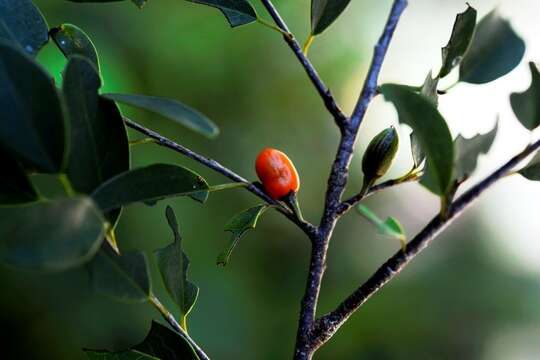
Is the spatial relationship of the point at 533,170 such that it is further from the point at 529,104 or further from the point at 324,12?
the point at 324,12

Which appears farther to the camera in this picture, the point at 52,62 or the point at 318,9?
the point at 52,62

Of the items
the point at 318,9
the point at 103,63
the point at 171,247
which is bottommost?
the point at 103,63

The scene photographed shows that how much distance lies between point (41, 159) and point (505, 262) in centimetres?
175

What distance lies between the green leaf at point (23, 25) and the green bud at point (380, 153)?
0.23 m

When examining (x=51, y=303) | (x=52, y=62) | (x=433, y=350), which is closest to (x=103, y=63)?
(x=52, y=62)

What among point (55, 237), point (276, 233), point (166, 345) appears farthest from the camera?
point (276, 233)

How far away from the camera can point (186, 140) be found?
166 centimetres

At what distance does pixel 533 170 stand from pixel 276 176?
0.56 ft

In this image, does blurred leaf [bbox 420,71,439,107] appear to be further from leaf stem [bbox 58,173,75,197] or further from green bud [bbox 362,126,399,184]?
leaf stem [bbox 58,173,75,197]

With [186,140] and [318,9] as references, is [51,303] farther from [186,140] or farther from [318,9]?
[318,9]

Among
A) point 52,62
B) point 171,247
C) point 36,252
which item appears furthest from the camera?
point 52,62

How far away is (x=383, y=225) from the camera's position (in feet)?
1.23

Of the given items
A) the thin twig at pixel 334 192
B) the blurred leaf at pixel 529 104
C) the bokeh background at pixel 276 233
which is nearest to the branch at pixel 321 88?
the thin twig at pixel 334 192

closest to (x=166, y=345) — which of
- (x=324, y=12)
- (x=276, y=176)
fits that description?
(x=276, y=176)
